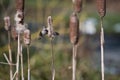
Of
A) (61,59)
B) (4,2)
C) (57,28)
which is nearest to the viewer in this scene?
(4,2)

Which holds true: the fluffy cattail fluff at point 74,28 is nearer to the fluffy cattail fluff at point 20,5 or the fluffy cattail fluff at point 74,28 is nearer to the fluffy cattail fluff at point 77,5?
the fluffy cattail fluff at point 77,5

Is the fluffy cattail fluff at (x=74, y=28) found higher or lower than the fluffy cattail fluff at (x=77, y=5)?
lower

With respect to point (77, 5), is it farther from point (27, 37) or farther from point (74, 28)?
point (27, 37)

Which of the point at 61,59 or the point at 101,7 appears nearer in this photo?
the point at 101,7

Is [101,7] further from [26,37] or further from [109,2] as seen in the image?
[109,2]

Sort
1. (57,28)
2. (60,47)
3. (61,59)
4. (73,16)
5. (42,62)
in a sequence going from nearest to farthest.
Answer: (73,16) → (42,62) → (61,59) → (60,47) → (57,28)

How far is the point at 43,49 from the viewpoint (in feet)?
16.3

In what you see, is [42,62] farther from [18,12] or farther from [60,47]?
[18,12]

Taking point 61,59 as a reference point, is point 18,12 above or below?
above

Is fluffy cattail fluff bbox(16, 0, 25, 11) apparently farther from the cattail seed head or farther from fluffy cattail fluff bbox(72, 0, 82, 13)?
fluffy cattail fluff bbox(72, 0, 82, 13)

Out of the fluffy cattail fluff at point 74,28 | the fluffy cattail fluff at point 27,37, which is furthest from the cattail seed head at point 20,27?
the fluffy cattail fluff at point 74,28

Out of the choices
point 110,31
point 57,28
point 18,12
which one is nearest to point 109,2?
point 110,31

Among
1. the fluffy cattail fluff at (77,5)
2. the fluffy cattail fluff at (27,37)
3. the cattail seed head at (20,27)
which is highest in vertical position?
the fluffy cattail fluff at (77,5)

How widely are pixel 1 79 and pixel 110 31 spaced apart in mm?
13313
